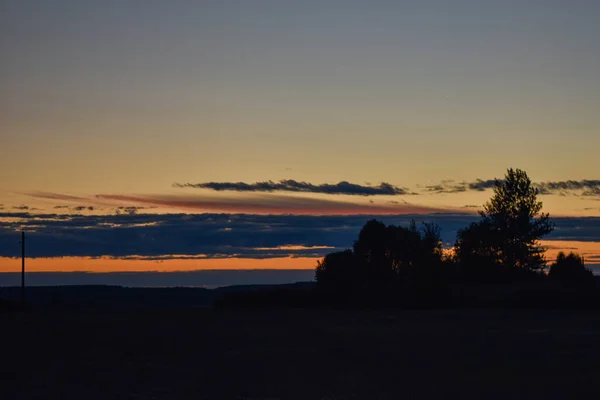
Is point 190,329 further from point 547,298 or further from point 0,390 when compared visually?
point 547,298

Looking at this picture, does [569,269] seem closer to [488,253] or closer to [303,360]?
[488,253]

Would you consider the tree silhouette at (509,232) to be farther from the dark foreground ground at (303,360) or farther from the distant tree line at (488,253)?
the dark foreground ground at (303,360)

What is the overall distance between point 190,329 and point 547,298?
113 ft

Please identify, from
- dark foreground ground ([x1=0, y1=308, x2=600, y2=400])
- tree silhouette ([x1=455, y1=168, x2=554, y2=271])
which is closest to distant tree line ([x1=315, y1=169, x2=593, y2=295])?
tree silhouette ([x1=455, y1=168, x2=554, y2=271])

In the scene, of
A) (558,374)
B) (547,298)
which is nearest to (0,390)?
(558,374)

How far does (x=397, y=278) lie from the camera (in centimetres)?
8075

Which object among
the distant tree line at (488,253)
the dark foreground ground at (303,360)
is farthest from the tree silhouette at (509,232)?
the dark foreground ground at (303,360)

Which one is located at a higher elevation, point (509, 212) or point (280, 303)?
point (509, 212)

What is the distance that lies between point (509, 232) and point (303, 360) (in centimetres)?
7043

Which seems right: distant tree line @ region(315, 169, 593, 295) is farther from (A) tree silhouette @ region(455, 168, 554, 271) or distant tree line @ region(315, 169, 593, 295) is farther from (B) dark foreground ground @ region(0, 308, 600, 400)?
(B) dark foreground ground @ region(0, 308, 600, 400)

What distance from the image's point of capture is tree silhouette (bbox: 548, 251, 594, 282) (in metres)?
91.9

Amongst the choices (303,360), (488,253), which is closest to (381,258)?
(488,253)

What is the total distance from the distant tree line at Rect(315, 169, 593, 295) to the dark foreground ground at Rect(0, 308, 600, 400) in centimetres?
3794

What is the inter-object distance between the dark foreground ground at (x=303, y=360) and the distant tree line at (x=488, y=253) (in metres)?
37.9
